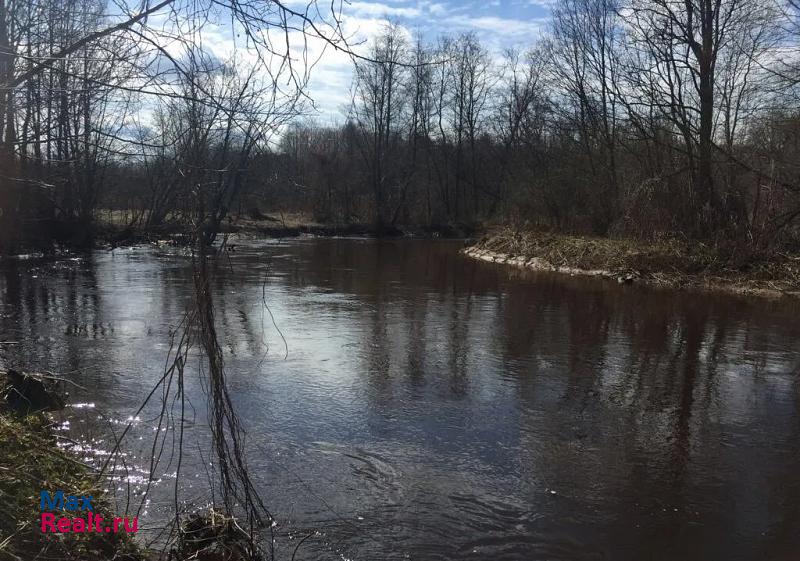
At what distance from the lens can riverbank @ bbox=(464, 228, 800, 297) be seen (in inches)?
657

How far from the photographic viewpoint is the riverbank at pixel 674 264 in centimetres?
1669

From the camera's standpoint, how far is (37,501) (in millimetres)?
3535

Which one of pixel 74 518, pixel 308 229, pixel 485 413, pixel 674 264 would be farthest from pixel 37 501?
pixel 308 229

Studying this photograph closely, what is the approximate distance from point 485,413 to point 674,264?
14.0 metres

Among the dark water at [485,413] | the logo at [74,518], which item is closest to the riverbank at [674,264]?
the dark water at [485,413]

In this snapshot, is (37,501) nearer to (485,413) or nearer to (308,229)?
(485,413)

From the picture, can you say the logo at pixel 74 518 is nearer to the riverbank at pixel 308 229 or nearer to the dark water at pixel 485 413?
the dark water at pixel 485 413

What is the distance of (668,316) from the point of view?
13078 mm

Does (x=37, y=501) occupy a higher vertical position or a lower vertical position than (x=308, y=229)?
lower

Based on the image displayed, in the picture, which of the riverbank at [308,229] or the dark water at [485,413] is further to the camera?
the riverbank at [308,229]

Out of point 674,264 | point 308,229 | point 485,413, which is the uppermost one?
point 308,229

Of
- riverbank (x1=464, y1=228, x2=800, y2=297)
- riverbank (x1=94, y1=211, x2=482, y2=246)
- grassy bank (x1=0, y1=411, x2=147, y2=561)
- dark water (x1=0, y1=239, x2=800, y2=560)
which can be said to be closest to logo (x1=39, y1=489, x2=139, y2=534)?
grassy bank (x1=0, y1=411, x2=147, y2=561)

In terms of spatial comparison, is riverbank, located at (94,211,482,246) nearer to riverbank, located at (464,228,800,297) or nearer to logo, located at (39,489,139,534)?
riverbank, located at (464,228,800,297)

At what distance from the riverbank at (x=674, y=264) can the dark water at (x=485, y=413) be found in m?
2.32
